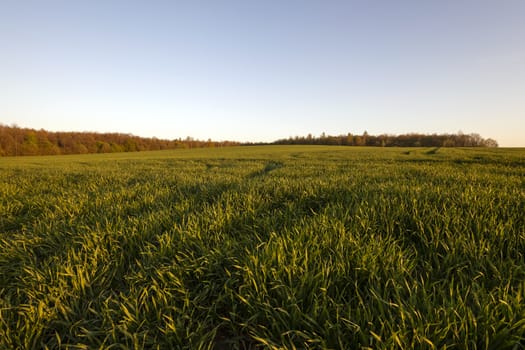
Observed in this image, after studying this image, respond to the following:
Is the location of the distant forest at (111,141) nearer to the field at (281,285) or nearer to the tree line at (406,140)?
the tree line at (406,140)

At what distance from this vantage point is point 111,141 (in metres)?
95.2

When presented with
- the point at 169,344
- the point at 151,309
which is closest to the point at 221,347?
the point at 169,344

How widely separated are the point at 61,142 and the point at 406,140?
128924 mm

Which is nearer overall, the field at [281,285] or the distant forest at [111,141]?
the field at [281,285]

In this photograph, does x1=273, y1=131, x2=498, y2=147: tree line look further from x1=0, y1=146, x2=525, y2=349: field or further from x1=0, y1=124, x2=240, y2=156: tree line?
x1=0, y1=146, x2=525, y2=349: field

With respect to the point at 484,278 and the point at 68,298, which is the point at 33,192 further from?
the point at 484,278

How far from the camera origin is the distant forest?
6938 cm

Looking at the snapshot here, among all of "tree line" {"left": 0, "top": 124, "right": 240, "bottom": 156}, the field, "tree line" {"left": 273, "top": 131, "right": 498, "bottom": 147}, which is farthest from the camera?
"tree line" {"left": 273, "top": 131, "right": 498, "bottom": 147}

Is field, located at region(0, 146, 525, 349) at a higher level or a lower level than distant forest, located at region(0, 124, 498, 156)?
lower

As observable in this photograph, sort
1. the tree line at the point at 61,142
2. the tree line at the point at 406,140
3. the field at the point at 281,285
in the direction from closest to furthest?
the field at the point at 281,285 → the tree line at the point at 61,142 → the tree line at the point at 406,140

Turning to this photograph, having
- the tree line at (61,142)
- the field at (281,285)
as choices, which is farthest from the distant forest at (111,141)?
the field at (281,285)

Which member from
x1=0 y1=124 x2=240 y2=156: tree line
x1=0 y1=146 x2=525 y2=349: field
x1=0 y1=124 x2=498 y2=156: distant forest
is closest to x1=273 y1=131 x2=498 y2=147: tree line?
x1=0 y1=124 x2=498 y2=156: distant forest

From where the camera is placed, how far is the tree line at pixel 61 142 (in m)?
67.3

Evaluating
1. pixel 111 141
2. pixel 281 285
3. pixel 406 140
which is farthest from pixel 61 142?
pixel 406 140
